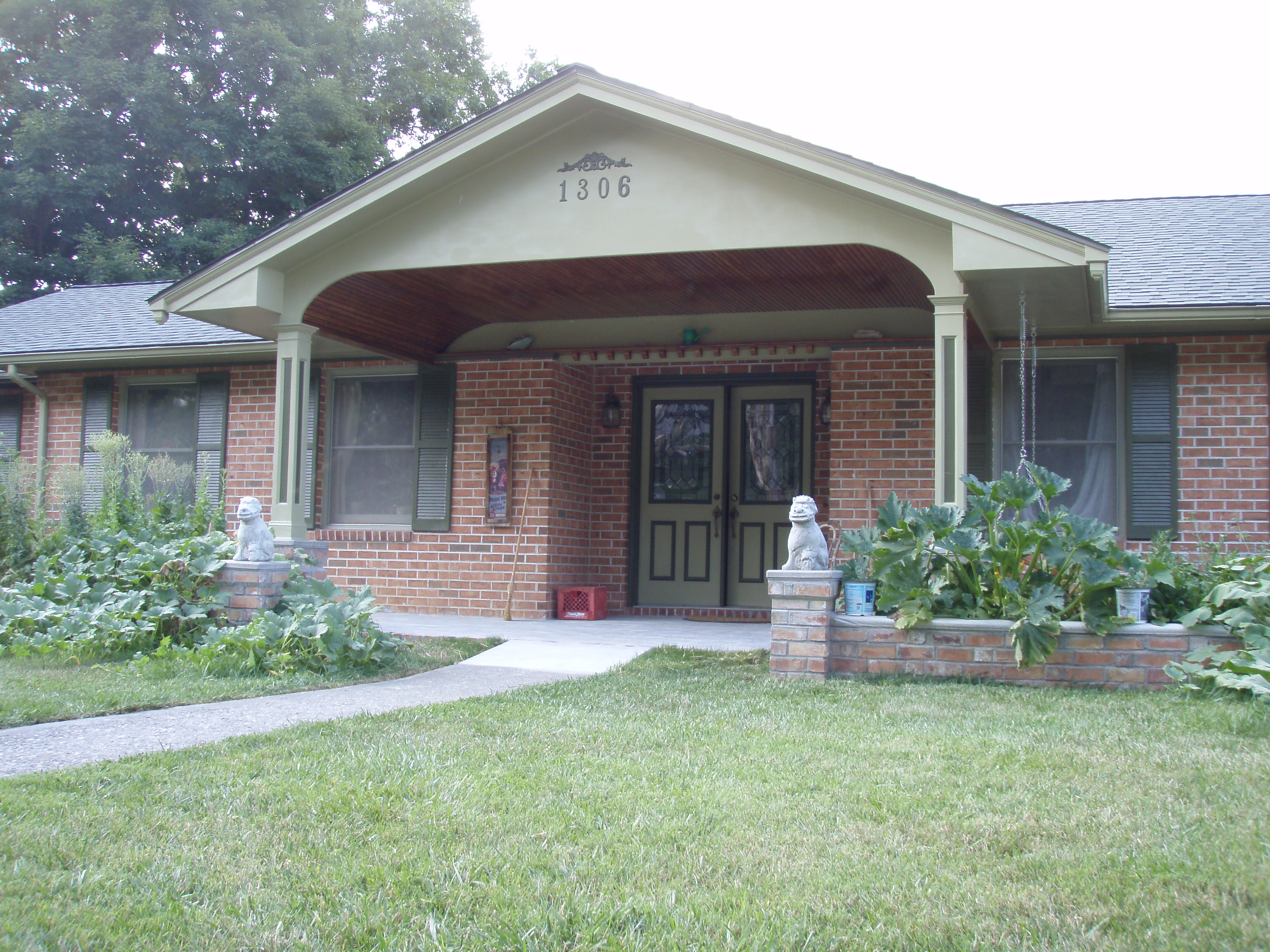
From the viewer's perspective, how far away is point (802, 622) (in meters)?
6.17

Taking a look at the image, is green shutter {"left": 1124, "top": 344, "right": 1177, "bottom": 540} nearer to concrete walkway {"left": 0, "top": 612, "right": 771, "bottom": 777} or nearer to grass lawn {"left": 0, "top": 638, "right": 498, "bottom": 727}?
concrete walkway {"left": 0, "top": 612, "right": 771, "bottom": 777}

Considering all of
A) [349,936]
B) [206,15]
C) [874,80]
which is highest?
[206,15]

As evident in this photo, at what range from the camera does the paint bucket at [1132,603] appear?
19.1 feet

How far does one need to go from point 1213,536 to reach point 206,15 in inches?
880

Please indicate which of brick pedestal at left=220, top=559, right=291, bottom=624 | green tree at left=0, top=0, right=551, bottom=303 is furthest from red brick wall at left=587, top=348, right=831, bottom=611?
green tree at left=0, top=0, right=551, bottom=303

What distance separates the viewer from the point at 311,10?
24.0 m

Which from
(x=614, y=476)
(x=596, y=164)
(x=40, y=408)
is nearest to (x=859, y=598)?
(x=596, y=164)

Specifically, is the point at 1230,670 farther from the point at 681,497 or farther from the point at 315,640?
the point at 681,497

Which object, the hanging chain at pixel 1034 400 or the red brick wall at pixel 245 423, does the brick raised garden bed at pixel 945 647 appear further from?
the red brick wall at pixel 245 423

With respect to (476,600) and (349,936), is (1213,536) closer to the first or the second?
(476,600)

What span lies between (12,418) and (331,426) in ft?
13.3

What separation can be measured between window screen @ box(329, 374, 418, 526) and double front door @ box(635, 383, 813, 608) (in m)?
2.22

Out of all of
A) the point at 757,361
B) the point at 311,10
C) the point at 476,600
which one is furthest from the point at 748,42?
the point at 476,600

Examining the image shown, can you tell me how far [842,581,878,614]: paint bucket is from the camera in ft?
20.6
